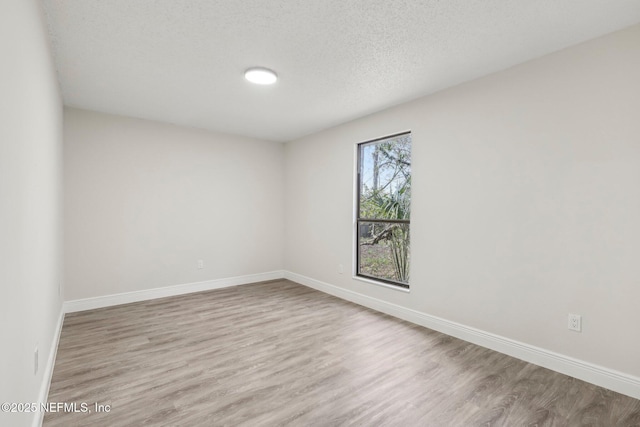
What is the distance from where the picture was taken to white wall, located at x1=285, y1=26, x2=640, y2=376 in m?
2.04

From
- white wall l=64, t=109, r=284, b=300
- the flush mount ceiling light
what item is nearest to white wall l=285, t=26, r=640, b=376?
the flush mount ceiling light

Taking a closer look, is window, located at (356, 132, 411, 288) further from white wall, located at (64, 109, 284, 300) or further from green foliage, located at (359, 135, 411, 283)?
white wall, located at (64, 109, 284, 300)

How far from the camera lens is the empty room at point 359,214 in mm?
1814

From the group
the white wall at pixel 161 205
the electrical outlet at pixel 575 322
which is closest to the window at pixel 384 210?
the electrical outlet at pixel 575 322

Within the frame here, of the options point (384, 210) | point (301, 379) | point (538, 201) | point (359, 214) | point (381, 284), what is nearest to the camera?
point (301, 379)

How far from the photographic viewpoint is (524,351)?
8.08ft

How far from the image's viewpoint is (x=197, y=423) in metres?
1.73

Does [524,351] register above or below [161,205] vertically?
below

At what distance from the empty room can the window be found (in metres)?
0.03

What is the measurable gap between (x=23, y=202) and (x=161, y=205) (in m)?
2.92

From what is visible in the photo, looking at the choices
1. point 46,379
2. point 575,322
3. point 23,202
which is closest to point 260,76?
point 23,202

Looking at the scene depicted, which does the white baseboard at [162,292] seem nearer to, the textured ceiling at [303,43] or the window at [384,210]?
the window at [384,210]

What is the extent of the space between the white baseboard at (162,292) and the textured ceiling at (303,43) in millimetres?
2435

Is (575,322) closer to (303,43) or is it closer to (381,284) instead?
(381,284)
